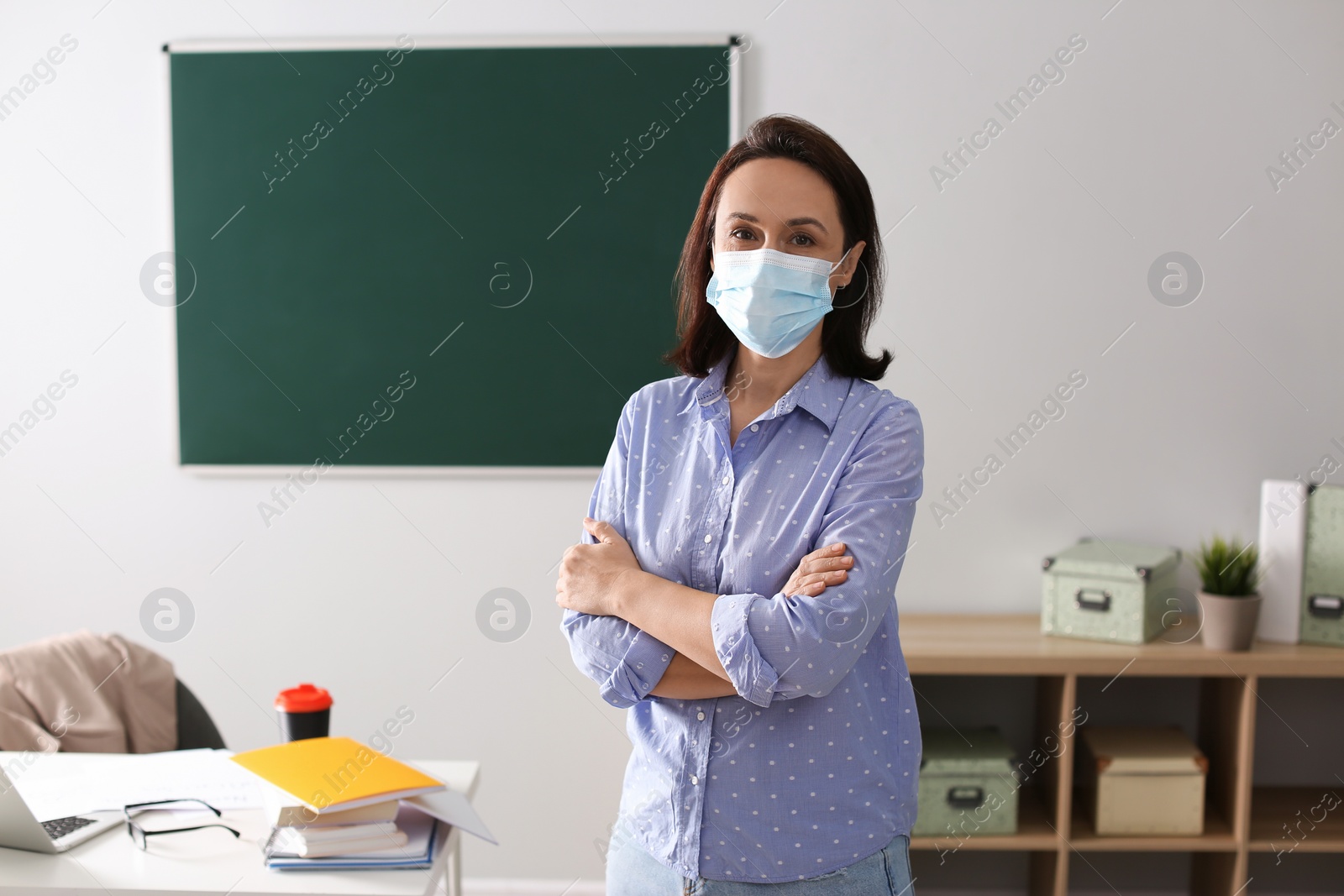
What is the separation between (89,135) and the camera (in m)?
2.79

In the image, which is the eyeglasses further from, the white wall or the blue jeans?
the white wall

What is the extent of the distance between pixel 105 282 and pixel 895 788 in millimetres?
2608

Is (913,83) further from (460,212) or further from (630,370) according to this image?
(460,212)

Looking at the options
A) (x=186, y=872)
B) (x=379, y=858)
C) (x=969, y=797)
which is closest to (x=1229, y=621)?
(x=969, y=797)

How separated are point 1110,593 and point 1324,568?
0.53 metres

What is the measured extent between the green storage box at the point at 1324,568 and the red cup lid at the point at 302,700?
90.9 inches

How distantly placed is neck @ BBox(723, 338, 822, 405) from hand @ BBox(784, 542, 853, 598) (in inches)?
10.6

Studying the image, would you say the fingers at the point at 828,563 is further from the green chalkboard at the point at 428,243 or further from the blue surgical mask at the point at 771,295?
the green chalkboard at the point at 428,243

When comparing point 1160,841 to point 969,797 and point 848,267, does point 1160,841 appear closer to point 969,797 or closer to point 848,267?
point 969,797

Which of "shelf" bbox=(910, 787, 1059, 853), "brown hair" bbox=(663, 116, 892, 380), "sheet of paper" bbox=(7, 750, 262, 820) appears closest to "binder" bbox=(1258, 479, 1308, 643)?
"shelf" bbox=(910, 787, 1059, 853)

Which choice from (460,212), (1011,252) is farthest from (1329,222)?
(460,212)

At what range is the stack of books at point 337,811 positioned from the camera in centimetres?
142

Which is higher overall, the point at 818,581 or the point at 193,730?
the point at 818,581

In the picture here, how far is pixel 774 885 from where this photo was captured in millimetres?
1248
